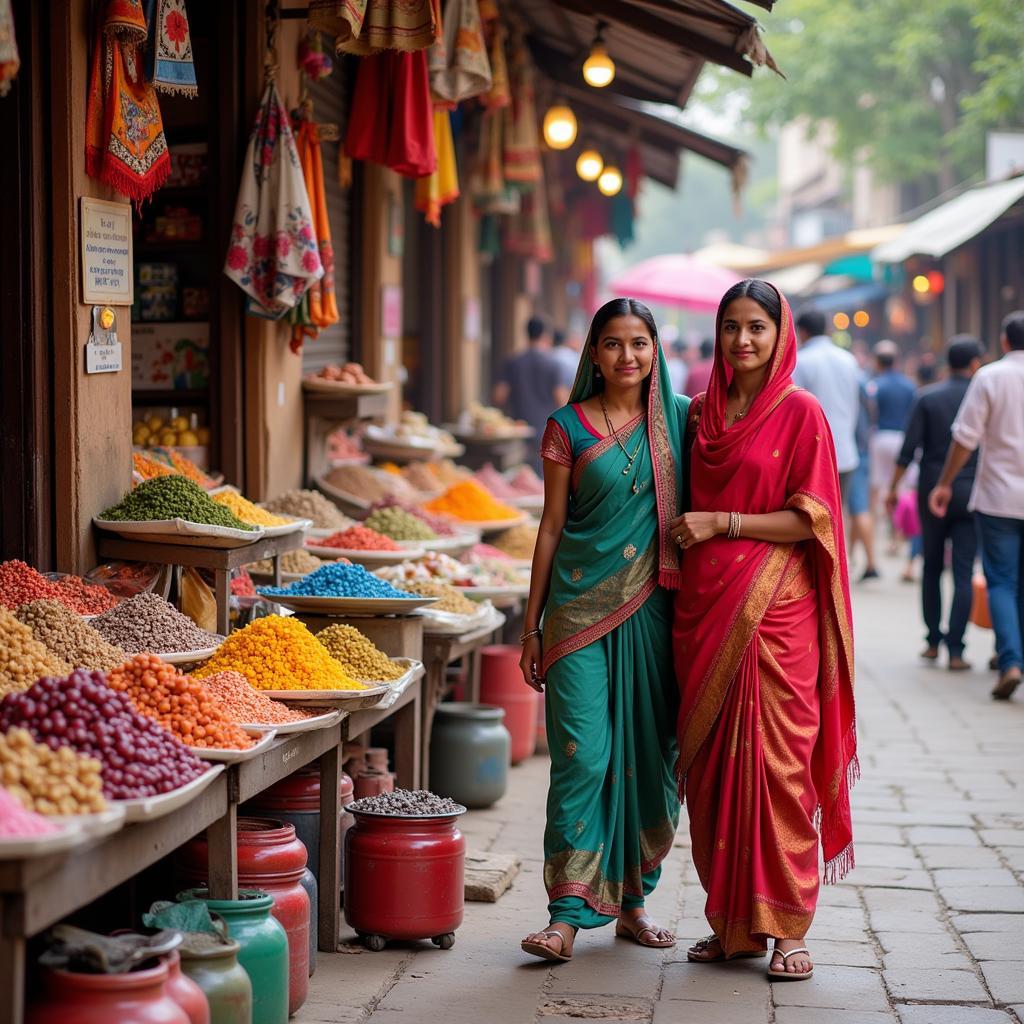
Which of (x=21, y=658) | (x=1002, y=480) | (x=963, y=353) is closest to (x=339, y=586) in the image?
(x=21, y=658)

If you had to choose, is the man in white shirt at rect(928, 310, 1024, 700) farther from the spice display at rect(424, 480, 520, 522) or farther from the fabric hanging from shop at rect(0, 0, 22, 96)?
the fabric hanging from shop at rect(0, 0, 22, 96)

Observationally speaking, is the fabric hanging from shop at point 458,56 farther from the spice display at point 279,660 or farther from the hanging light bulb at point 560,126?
the hanging light bulb at point 560,126

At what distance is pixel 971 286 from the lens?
20.8m

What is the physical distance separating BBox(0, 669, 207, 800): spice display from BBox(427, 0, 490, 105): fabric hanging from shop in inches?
183

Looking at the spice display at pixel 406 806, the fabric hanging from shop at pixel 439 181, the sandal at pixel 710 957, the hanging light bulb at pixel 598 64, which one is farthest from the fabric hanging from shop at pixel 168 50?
the hanging light bulb at pixel 598 64

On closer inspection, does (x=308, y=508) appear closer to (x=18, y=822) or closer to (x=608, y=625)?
(x=608, y=625)

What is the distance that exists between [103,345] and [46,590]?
40.5 inches

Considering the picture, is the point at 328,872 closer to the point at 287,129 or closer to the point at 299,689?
the point at 299,689

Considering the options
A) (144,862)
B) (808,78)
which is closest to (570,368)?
(144,862)

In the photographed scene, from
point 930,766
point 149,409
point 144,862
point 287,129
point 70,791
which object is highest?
point 287,129

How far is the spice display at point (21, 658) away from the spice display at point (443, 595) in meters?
2.56

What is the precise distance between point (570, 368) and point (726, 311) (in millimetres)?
9278

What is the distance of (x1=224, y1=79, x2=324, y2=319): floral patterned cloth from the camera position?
21.7 feet

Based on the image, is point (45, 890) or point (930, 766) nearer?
point (45, 890)
